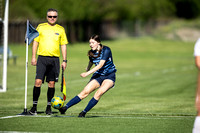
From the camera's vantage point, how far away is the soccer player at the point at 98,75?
10.3 m

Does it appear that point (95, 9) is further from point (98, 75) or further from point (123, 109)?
point (98, 75)

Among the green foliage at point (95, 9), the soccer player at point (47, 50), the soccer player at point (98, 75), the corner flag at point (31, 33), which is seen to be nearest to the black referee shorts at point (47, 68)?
the soccer player at point (47, 50)

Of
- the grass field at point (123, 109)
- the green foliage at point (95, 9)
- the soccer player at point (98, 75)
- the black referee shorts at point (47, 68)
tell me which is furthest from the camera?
the green foliage at point (95, 9)

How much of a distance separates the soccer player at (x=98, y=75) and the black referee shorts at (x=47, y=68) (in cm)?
85

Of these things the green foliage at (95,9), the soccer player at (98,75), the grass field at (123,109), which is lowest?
the grass field at (123,109)

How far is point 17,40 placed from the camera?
53000 millimetres

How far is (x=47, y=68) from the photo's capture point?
36.0ft

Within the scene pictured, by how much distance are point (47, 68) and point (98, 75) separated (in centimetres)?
123

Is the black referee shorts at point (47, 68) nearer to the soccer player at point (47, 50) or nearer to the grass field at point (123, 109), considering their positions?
the soccer player at point (47, 50)

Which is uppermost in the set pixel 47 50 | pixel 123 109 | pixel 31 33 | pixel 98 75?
pixel 31 33

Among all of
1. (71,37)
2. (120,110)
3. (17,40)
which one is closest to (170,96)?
(120,110)

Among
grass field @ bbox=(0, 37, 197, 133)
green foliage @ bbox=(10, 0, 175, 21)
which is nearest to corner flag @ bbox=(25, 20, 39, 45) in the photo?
grass field @ bbox=(0, 37, 197, 133)

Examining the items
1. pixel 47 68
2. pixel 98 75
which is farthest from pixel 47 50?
pixel 98 75

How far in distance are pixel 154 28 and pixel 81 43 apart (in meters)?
19.8
